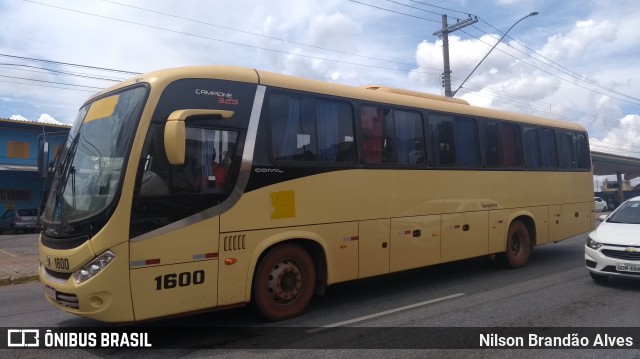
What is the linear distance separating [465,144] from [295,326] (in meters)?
5.14

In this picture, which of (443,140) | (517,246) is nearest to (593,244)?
(517,246)

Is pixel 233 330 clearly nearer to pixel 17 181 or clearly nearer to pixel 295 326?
pixel 295 326

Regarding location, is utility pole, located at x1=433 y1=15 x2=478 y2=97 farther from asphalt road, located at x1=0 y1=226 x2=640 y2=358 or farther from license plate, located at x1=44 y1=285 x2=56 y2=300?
license plate, located at x1=44 y1=285 x2=56 y2=300

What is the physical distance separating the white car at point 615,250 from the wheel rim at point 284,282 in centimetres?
536

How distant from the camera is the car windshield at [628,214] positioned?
365 inches

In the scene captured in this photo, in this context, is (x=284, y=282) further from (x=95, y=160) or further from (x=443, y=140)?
(x=443, y=140)

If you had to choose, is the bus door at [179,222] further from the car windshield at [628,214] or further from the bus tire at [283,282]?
the car windshield at [628,214]

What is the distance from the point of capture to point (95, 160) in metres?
5.66

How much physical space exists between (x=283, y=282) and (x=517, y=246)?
21.1 feet

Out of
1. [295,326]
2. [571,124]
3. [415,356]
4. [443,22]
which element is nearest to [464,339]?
[415,356]

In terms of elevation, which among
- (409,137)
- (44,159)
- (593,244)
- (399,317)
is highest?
(409,137)

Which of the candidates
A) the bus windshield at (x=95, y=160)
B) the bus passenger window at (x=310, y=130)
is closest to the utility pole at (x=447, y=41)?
the bus passenger window at (x=310, y=130)

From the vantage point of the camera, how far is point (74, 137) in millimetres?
6176

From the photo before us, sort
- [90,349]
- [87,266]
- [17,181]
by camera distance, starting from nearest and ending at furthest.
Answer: [87,266] < [90,349] < [17,181]
